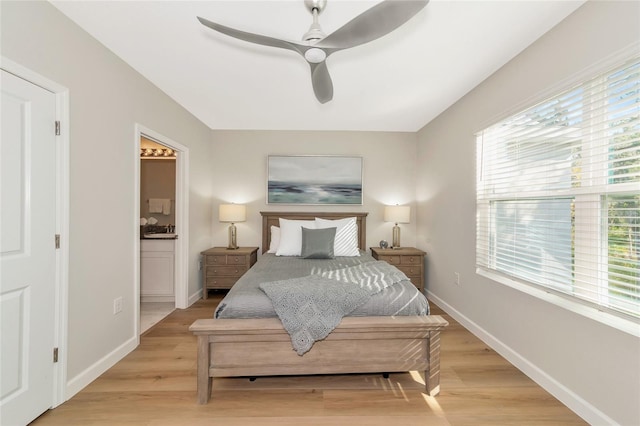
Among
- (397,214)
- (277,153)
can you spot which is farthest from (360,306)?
(277,153)

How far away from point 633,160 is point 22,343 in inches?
140

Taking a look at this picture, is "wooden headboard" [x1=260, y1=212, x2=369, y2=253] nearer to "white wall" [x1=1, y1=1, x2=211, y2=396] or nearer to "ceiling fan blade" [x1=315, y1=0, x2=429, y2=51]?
"white wall" [x1=1, y1=1, x2=211, y2=396]


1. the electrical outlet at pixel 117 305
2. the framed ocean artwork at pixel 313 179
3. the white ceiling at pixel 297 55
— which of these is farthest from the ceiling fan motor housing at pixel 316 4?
the framed ocean artwork at pixel 313 179

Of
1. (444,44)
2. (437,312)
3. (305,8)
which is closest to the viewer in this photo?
(305,8)

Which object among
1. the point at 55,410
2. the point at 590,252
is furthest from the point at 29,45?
the point at 590,252

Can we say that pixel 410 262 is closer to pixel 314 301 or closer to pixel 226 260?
pixel 314 301

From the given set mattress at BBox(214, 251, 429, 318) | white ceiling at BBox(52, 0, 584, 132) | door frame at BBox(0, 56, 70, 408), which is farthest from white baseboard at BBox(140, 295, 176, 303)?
white ceiling at BBox(52, 0, 584, 132)

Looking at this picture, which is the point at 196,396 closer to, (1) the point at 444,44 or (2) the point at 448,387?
(2) the point at 448,387

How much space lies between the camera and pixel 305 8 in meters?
1.72

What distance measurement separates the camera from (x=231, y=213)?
4000 millimetres

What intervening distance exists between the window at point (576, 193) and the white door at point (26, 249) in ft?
11.0

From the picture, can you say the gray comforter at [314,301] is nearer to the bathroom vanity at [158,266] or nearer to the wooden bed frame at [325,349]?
the wooden bed frame at [325,349]

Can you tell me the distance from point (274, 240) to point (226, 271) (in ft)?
2.58

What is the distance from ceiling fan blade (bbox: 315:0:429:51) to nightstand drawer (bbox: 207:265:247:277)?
3.06m
